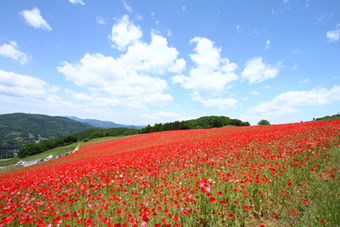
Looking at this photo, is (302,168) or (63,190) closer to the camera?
(302,168)

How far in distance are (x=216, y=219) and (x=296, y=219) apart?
5.40 feet

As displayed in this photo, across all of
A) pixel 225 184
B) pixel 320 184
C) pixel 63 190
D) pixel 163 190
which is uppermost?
pixel 320 184

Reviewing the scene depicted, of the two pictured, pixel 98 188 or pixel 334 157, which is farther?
pixel 98 188

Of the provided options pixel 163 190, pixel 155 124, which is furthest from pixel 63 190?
pixel 155 124

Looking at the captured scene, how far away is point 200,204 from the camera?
3.99m

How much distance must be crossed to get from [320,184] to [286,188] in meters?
0.81

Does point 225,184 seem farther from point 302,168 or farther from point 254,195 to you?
point 302,168

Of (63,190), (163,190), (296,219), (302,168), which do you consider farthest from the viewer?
(63,190)

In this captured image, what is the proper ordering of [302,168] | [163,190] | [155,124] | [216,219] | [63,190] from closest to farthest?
[216,219]
[302,168]
[163,190]
[63,190]
[155,124]

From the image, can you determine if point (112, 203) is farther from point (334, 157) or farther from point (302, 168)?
point (334, 157)

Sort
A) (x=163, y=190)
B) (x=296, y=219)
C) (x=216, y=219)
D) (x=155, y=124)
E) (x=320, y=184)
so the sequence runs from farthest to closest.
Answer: (x=155, y=124), (x=163, y=190), (x=320, y=184), (x=216, y=219), (x=296, y=219)

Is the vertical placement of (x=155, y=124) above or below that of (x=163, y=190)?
above

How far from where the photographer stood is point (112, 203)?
4785mm

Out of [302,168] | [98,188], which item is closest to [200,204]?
[302,168]
